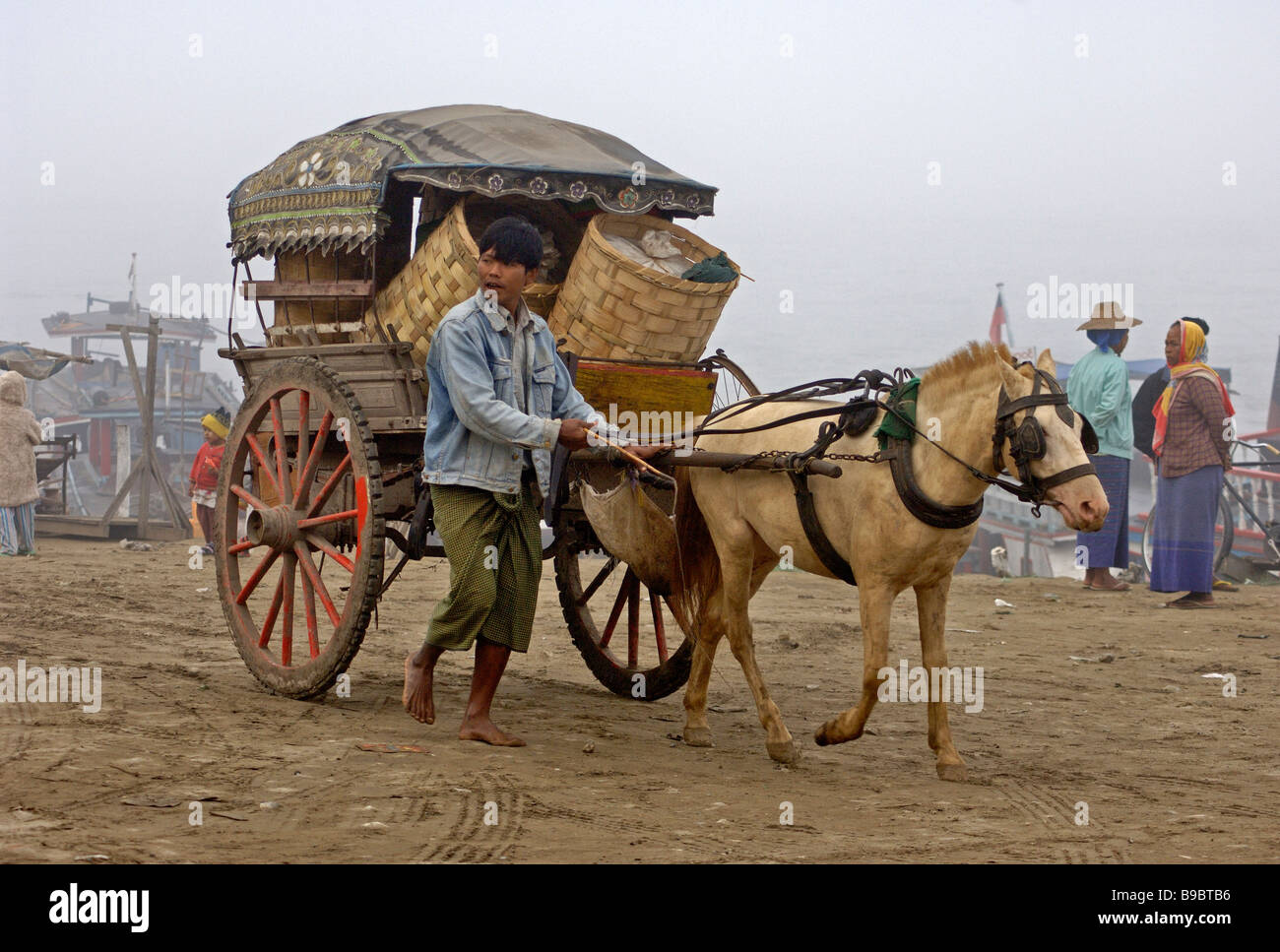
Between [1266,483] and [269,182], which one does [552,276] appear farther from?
[1266,483]

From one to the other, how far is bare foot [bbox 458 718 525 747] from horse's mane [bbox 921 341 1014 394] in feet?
7.47

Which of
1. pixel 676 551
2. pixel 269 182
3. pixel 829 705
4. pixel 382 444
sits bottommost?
pixel 829 705

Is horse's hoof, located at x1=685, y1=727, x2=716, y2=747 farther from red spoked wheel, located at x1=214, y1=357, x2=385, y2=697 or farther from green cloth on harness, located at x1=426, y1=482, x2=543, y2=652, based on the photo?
red spoked wheel, located at x1=214, y1=357, x2=385, y2=697

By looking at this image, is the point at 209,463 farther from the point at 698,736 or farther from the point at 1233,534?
the point at 1233,534

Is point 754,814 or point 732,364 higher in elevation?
point 732,364

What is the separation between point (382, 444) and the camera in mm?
6598

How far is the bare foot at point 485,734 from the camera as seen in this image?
5418mm

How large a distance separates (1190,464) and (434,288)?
27.9ft

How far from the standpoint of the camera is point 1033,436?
184 inches

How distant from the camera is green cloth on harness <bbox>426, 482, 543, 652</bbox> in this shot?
530 cm

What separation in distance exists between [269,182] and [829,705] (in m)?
4.14
